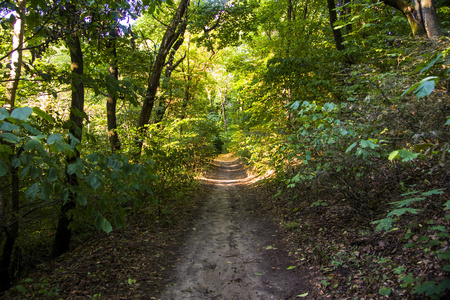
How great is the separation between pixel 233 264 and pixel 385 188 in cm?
307

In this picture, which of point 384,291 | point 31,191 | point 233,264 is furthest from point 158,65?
point 384,291

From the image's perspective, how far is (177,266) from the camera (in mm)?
4559

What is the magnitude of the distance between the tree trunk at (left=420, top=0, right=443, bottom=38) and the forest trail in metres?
5.02

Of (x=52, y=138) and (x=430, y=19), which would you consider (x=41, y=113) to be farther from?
(x=430, y=19)

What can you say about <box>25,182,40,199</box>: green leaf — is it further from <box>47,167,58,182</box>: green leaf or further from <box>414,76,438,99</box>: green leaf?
<box>414,76,438,99</box>: green leaf

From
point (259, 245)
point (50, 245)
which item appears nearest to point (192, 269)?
point (259, 245)

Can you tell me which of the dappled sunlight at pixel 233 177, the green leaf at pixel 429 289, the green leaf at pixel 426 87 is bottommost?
the dappled sunlight at pixel 233 177

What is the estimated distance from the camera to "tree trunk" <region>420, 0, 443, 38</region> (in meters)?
4.62

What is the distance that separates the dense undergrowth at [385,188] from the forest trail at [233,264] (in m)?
0.50

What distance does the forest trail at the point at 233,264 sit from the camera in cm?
364

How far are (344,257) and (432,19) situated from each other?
184 inches

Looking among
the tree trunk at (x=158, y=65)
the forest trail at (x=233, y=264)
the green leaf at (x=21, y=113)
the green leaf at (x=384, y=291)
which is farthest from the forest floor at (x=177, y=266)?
the green leaf at (x=21, y=113)

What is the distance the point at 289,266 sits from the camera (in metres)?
4.21

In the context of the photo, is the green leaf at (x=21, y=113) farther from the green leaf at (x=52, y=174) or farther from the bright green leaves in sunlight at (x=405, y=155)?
the bright green leaves in sunlight at (x=405, y=155)
